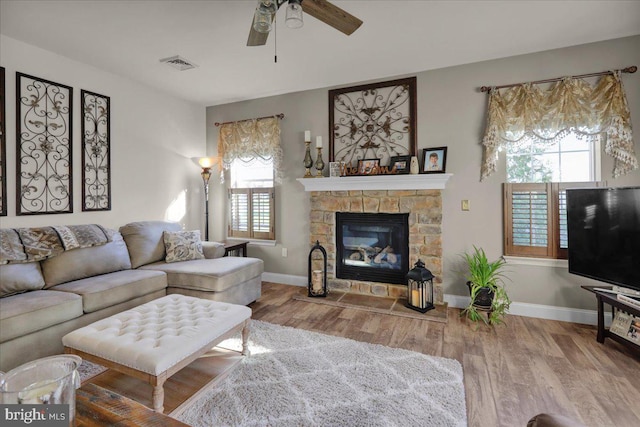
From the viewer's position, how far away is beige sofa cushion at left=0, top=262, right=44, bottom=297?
7.54 ft

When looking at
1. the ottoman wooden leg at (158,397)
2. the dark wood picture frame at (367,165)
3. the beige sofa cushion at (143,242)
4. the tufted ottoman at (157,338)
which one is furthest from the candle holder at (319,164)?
the ottoman wooden leg at (158,397)

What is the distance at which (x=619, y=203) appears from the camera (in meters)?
2.46

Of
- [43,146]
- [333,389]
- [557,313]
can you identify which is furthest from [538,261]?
[43,146]

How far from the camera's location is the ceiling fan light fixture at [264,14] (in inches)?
65.3

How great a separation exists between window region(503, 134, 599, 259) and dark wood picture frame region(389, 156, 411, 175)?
3.36ft

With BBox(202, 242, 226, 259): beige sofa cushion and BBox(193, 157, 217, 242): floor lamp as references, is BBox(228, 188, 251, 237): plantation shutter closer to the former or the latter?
BBox(193, 157, 217, 242): floor lamp

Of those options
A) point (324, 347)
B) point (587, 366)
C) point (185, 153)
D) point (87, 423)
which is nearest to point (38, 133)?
point (185, 153)

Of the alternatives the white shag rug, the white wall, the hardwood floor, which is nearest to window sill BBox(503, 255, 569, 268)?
the hardwood floor

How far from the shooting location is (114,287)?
261 cm

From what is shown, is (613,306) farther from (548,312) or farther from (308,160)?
(308,160)

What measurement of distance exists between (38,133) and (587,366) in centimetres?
511

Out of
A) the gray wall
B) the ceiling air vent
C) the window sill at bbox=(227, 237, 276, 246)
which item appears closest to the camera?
the gray wall

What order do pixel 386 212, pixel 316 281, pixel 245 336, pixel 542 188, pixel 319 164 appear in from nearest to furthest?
pixel 245 336 → pixel 542 188 → pixel 386 212 → pixel 316 281 → pixel 319 164

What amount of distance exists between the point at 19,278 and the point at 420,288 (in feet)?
11.7
